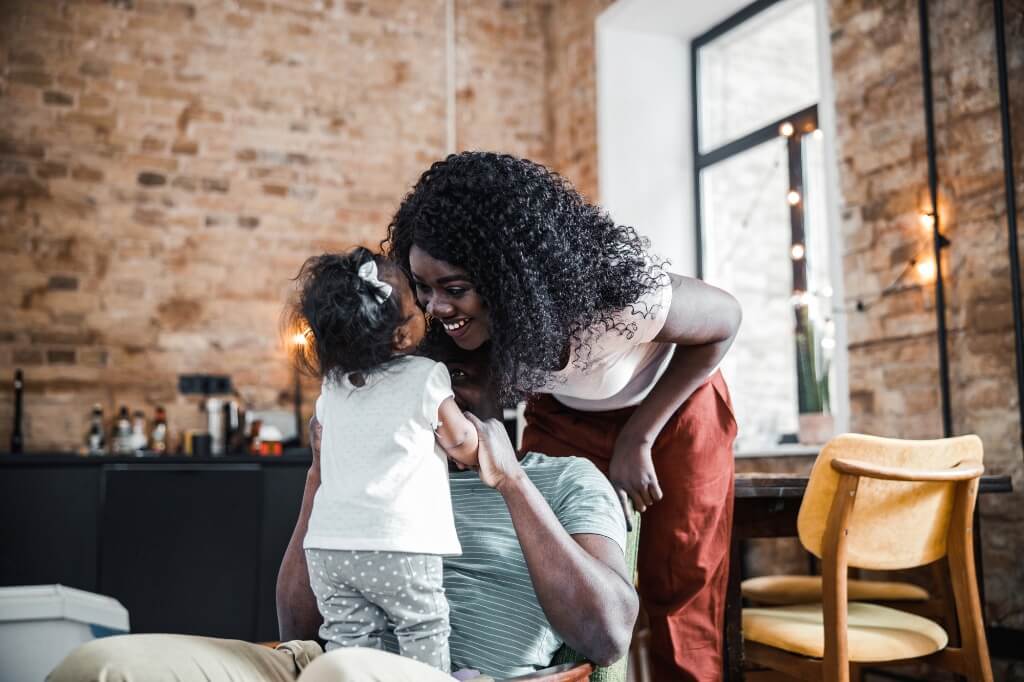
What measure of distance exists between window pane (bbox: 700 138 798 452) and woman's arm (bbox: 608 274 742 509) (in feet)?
9.13

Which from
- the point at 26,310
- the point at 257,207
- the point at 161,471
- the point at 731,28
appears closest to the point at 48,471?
the point at 161,471


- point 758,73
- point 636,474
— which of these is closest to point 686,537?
point 636,474

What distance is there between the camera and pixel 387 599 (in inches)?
55.7

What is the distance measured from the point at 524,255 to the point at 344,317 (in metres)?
0.32

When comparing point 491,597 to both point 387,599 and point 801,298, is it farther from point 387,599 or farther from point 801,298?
point 801,298

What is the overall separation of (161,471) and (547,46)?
A: 11.8 feet

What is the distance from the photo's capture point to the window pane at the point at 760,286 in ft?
15.8

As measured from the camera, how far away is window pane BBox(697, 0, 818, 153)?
479cm

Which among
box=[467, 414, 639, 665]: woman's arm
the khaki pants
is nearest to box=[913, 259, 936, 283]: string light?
box=[467, 414, 639, 665]: woman's arm

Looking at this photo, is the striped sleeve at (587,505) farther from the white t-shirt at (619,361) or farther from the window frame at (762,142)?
the window frame at (762,142)

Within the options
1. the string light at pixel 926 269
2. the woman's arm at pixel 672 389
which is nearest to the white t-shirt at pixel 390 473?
the woman's arm at pixel 672 389

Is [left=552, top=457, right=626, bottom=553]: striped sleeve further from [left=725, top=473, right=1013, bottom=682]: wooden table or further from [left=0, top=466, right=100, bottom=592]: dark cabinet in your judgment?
[left=0, top=466, right=100, bottom=592]: dark cabinet

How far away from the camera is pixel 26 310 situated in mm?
4762

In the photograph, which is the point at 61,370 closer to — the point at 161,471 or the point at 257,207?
the point at 161,471
